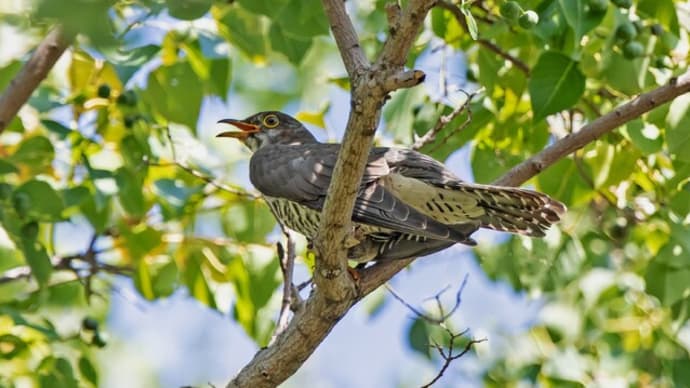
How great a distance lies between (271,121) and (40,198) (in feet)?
6.04

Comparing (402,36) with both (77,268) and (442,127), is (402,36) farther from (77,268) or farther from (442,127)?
(77,268)

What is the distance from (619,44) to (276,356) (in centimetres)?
196

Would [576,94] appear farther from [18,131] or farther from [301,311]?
[18,131]

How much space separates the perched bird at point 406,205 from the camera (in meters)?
3.96

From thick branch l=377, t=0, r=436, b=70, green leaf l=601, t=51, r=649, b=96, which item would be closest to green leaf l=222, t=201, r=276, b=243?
green leaf l=601, t=51, r=649, b=96

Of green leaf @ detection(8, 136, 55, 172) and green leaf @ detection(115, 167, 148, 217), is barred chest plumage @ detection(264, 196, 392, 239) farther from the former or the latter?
green leaf @ detection(8, 136, 55, 172)

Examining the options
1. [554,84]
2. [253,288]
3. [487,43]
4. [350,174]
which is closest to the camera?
[350,174]

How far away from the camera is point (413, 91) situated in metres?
5.05

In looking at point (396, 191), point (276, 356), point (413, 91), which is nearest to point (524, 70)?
point (413, 91)

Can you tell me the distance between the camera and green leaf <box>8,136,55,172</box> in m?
4.75

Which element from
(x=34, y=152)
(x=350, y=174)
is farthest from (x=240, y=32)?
(x=350, y=174)

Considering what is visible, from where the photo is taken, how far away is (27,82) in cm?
450

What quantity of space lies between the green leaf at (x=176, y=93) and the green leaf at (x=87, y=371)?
1207 millimetres

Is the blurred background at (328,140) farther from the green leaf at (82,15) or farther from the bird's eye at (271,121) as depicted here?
the green leaf at (82,15)
